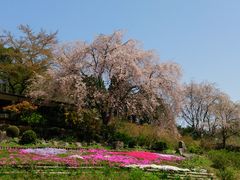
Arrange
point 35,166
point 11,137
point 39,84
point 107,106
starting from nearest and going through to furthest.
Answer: point 35,166 < point 11,137 < point 107,106 < point 39,84

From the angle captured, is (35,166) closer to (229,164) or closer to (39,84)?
(229,164)

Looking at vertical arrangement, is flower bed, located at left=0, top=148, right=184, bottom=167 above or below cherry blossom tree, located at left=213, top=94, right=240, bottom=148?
below

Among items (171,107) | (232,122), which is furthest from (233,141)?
(171,107)

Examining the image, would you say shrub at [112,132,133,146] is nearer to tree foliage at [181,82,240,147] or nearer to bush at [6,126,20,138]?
bush at [6,126,20,138]

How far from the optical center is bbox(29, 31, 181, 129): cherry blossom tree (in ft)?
90.3

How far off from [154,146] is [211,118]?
27050mm

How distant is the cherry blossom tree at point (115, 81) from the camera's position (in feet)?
90.3

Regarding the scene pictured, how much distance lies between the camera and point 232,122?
4975 cm

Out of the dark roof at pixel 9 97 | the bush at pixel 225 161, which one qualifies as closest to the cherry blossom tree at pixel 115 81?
the dark roof at pixel 9 97

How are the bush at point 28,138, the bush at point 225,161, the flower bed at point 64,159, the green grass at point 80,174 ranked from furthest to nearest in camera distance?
1. the bush at point 28,138
2. the bush at point 225,161
3. the flower bed at point 64,159
4. the green grass at point 80,174

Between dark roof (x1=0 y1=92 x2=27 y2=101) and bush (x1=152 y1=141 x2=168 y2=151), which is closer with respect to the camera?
bush (x1=152 y1=141 x2=168 y2=151)

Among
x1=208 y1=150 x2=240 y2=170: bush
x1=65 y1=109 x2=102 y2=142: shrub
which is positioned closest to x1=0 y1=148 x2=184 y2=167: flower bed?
x1=208 y1=150 x2=240 y2=170: bush

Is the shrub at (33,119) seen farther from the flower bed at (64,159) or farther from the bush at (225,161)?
the bush at (225,161)

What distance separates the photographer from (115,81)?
28078mm
